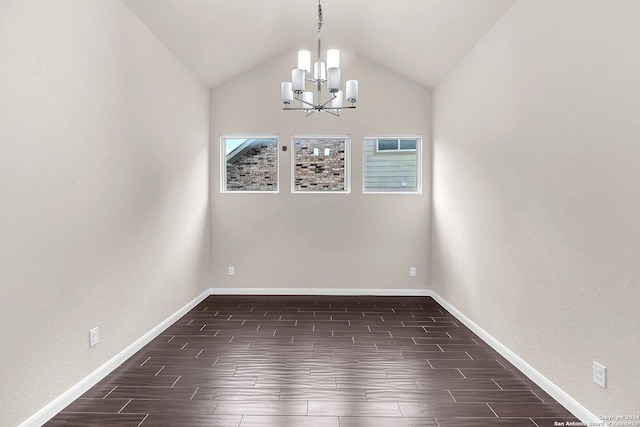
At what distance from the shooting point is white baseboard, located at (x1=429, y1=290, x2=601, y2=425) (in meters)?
2.17

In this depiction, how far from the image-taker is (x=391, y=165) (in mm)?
5270

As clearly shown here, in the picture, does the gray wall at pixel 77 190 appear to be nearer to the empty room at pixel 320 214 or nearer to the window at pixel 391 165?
the empty room at pixel 320 214

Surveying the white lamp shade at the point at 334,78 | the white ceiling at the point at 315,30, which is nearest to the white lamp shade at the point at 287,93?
the white lamp shade at the point at 334,78

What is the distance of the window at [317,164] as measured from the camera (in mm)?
5285

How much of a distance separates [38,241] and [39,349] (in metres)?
0.60

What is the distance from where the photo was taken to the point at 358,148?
205 inches

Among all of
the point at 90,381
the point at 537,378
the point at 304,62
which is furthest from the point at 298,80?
the point at 537,378

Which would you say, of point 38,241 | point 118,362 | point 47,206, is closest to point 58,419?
point 118,362

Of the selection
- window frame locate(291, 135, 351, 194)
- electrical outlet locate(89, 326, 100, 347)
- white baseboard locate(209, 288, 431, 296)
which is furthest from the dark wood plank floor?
window frame locate(291, 135, 351, 194)

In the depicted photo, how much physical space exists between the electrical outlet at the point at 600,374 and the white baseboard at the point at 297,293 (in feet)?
0.67

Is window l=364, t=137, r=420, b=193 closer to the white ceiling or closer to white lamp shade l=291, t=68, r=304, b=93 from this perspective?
the white ceiling

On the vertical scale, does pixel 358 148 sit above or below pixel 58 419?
above

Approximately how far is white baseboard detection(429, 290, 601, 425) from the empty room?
2cm

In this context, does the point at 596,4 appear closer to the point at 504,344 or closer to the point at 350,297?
the point at 504,344
